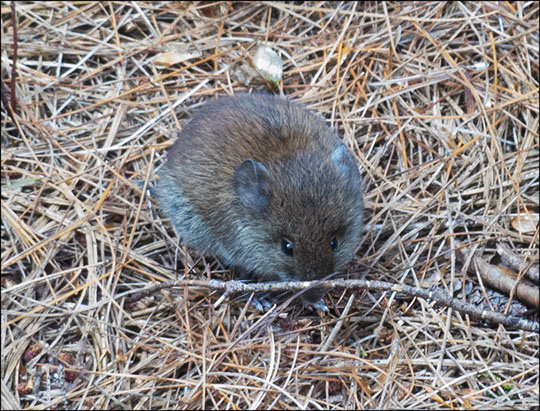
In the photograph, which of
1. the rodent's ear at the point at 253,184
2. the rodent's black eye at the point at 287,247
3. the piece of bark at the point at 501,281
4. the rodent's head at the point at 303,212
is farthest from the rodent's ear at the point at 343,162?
the piece of bark at the point at 501,281

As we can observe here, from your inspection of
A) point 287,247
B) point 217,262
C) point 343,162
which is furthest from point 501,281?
point 217,262

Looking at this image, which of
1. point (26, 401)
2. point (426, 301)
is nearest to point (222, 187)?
point (426, 301)

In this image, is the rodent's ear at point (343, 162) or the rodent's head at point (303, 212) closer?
the rodent's head at point (303, 212)

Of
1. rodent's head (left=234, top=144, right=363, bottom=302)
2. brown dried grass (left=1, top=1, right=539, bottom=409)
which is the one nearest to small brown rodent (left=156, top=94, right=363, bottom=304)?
rodent's head (left=234, top=144, right=363, bottom=302)

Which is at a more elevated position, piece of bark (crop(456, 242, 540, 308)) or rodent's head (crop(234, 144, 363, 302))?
rodent's head (crop(234, 144, 363, 302))

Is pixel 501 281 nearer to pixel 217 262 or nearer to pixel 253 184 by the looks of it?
pixel 253 184

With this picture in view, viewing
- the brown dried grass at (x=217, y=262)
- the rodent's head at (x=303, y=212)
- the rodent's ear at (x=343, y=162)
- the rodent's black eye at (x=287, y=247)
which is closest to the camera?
the brown dried grass at (x=217, y=262)

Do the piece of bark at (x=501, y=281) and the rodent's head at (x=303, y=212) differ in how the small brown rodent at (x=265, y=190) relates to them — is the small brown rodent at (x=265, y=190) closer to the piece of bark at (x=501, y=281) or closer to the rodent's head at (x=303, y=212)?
the rodent's head at (x=303, y=212)

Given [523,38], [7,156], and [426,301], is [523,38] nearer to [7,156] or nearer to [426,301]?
[426,301]

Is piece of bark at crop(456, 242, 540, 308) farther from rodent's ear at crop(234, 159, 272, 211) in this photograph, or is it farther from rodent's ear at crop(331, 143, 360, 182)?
rodent's ear at crop(234, 159, 272, 211)
